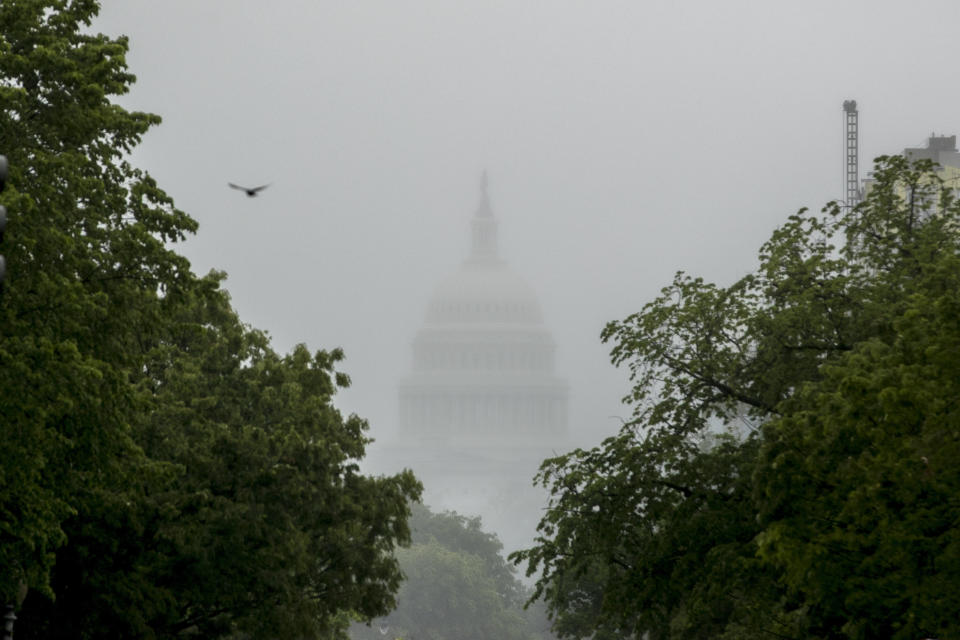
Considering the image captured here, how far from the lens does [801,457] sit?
81.3 feet

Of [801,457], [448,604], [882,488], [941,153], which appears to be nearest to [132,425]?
[801,457]

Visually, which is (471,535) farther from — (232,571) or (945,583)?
(945,583)

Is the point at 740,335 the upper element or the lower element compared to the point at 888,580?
upper

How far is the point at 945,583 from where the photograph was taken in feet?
69.9

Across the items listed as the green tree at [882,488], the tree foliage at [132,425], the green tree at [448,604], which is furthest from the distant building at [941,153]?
the green tree at [882,488]

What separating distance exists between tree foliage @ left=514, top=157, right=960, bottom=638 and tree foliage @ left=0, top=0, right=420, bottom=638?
16.7ft

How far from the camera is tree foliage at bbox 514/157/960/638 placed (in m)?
21.5

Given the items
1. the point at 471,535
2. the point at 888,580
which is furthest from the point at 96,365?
the point at 471,535

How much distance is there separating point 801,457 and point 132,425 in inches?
456

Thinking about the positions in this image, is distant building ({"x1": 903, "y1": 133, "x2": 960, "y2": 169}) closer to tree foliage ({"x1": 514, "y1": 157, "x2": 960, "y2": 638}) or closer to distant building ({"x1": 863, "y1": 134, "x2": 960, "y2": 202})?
distant building ({"x1": 863, "y1": 134, "x2": 960, "y2": 202})

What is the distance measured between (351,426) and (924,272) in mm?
15026

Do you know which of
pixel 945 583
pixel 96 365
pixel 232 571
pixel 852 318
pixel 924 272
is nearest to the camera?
pixel 945 583

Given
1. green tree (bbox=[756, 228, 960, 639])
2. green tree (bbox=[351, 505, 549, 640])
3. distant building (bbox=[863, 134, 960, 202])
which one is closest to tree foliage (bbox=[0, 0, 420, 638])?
green tree (bbox=[756, 228, 960, 639])

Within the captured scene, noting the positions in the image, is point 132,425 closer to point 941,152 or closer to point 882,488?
point 882,488
